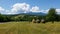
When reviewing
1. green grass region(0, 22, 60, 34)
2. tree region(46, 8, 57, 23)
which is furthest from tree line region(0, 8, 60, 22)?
green grass region(0, 22, 60, 34)

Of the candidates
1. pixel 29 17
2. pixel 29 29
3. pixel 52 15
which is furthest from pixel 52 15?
pixel 29 29

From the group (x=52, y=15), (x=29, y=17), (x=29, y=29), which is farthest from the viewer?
(x=52, y=15)

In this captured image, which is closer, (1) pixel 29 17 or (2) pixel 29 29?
(2) pixel 29 29

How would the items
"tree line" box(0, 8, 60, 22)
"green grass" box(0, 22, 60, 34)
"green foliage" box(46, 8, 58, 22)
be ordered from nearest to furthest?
"green grass" box(0, 22, 60, 34) → "tree line" box(0, 8, 60, 22) → "green foliage" box(46, 8, 58, 22)

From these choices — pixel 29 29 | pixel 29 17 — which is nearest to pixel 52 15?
pixel 29 17

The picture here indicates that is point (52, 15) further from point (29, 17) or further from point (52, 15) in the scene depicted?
point (29, 17)

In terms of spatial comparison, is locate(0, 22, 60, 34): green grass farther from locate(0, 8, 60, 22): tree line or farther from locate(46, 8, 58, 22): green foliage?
locate(46, 8, 58, 22): green foliage

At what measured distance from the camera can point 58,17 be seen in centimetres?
1867

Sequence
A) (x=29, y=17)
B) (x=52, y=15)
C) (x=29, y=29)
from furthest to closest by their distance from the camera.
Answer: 1. (x=52, y=15)
2. (x=29, y=17)
3. (x=29, y=29)

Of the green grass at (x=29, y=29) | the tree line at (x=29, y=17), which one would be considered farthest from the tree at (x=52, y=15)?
the green grass at (x=29, y=29)

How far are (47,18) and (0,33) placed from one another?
1075cm

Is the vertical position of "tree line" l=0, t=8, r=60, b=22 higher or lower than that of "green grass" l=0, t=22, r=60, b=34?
higher

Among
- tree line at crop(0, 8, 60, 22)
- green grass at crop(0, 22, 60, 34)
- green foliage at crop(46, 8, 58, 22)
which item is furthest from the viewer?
green foliage at crop(46, 8, 58, 22)

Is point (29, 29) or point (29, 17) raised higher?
point (29, 17)
